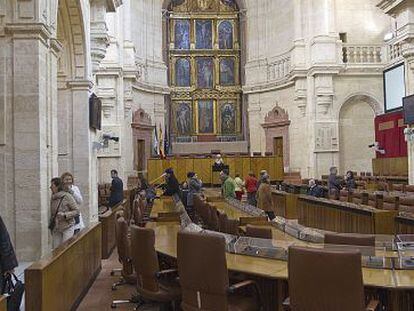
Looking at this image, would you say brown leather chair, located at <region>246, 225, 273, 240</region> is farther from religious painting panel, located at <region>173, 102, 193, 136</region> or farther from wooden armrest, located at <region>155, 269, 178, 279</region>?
religious painting panel, located at <region>173, 102, 193, 136</region>

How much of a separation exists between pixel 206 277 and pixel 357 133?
728 inches

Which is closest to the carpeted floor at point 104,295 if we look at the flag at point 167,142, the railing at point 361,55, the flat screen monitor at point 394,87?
the flat screen monitor at point 394,87

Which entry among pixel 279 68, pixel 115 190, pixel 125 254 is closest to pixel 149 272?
pixel 125 254

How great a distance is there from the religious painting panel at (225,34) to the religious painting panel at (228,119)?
9.80ft

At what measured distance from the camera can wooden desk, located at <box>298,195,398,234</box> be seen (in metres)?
8.55

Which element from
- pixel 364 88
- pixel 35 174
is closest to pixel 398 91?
pixel 364 88

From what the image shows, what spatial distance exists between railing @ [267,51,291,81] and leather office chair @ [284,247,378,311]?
20.2 m

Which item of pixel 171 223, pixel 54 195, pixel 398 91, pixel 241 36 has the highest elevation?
pixel 241 36

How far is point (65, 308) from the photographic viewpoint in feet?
17.2

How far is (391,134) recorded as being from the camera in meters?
19.5

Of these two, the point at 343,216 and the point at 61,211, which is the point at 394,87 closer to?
the point at 343,216

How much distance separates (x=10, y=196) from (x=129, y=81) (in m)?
14.4

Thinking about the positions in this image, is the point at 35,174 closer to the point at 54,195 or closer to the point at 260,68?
the point at 54,195

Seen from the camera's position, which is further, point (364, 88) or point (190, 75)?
point (190, 75)
